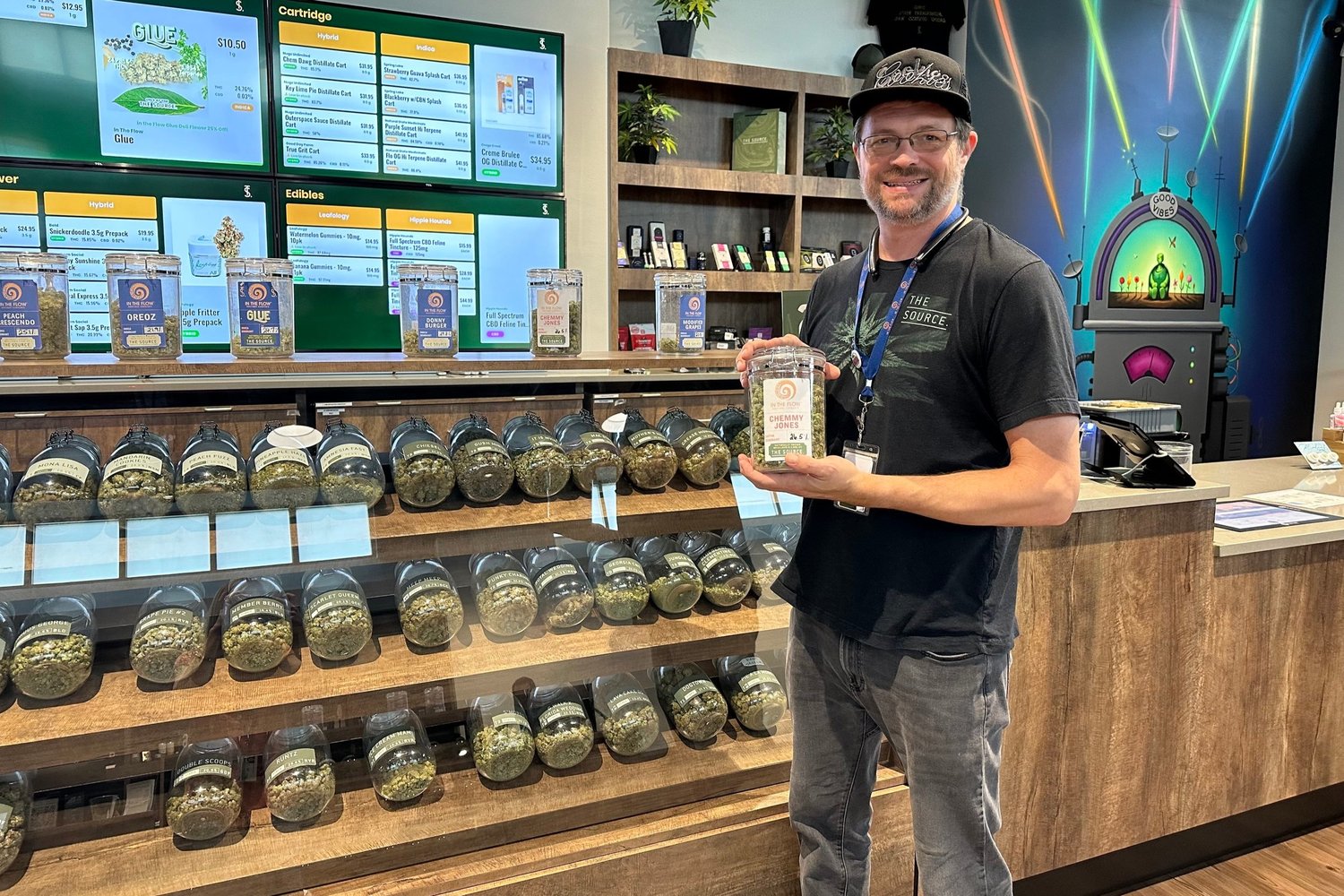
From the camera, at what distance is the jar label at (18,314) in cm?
134

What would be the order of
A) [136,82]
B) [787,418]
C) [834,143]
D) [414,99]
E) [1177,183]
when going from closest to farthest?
[787,418] → [136,82] → [414,99] → [834,143] → [1177,183]

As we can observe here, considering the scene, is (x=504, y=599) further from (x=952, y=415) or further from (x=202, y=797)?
(x=952, y=415)

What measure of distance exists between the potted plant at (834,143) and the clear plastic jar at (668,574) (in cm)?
341

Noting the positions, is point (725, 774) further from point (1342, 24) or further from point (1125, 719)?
point (1342, 24)

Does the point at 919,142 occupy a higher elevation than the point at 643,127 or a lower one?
lower

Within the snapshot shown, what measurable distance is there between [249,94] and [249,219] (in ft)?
1.62

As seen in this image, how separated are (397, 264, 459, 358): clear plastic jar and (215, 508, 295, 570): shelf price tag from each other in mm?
383

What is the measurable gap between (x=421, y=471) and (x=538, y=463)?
22 centimetres

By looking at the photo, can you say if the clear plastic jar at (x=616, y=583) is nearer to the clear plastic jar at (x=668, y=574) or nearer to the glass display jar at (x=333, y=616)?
the clear plastic jar at (x=668, y=574)

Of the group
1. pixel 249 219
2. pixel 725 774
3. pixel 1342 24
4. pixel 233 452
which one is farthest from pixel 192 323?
pixel 1342 24

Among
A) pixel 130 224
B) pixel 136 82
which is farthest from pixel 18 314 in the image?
pixel 136 82

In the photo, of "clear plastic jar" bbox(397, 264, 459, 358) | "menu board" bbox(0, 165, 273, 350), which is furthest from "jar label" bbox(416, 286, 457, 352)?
"menu board" bbox(0, 165, 273, 350)

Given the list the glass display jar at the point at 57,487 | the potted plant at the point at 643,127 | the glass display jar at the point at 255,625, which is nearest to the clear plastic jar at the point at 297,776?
the glass display jar at the point at 255,625

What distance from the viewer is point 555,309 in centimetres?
165
